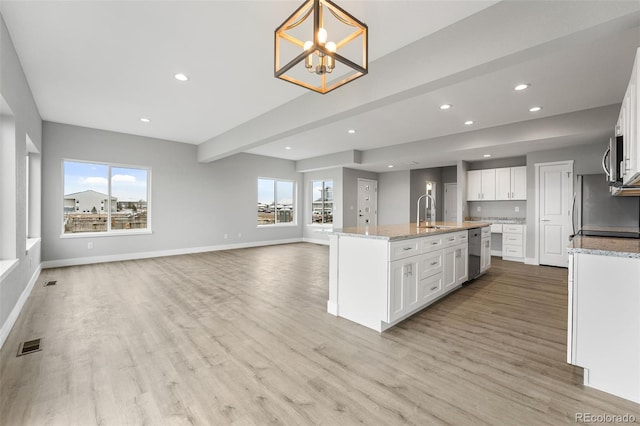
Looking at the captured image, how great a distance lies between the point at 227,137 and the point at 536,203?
668cm

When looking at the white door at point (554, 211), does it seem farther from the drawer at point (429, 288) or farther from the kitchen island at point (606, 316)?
the kitchen island at point (606, 316)

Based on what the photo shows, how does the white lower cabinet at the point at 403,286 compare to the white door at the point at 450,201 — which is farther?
the white door at the point at 450,201

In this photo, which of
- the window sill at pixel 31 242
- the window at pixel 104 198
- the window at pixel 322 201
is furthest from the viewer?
the window at pixel 322 201

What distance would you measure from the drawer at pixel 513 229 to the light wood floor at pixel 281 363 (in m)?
2.72

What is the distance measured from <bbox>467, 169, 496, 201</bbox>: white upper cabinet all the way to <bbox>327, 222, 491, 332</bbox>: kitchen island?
4.38m

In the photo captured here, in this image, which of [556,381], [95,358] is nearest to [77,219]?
[95,358]

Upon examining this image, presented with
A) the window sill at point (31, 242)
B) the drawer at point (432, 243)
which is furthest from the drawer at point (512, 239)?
the window sill at point (31, 242)

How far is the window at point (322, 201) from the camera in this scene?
9.25m

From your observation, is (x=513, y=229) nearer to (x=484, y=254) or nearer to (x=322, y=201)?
(x=484, y=254)

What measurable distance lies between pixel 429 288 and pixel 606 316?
155 centimetres

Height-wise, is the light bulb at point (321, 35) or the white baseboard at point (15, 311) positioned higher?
the light bulb at point (321, 35)

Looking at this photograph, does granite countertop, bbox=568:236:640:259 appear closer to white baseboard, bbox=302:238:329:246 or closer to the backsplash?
the backsplash

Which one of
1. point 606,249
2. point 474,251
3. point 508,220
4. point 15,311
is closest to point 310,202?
point 508,220

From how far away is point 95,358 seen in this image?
2209 millimetres
